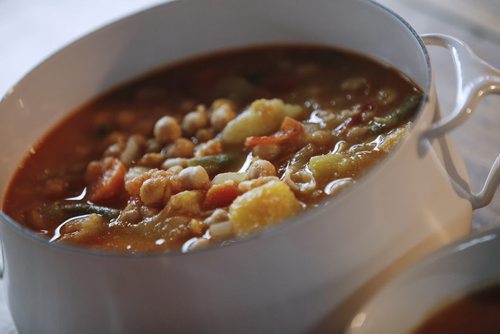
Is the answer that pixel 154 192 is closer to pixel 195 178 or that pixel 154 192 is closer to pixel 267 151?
pixel 195 178

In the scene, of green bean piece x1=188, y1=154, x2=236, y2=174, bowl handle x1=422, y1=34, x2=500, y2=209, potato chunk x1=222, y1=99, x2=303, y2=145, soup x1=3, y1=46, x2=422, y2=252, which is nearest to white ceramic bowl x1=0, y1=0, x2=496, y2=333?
bowl handle x1=422, y1=34, x2=500, y2=209

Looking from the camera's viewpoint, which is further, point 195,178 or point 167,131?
point 167,131

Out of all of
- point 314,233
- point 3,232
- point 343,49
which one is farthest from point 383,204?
point 343,49

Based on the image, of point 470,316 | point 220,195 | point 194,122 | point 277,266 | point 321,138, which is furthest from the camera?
point 194,122

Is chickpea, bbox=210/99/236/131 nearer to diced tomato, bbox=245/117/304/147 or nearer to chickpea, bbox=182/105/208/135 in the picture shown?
chickpea, bbox=182/105/208/135

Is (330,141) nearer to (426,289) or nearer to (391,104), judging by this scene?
(391,104)

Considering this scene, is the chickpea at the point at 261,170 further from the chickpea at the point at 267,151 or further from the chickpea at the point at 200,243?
the chickpea at the point at 200,243

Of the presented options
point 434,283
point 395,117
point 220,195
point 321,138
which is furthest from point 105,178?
point 434,283
